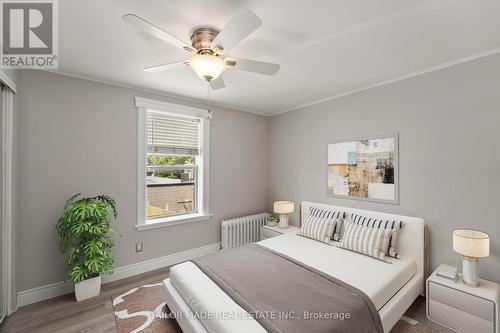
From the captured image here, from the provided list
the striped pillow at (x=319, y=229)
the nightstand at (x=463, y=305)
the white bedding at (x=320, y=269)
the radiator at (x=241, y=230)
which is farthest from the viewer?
the radiator at (x=241, y=230)

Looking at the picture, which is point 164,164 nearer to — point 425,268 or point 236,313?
point 236,313

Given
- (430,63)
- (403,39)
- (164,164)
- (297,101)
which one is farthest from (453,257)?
(164,164)

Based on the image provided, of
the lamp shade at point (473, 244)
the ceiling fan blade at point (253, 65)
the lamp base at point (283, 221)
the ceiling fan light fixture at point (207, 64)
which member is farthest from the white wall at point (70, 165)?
the lamp shade at point (473, 244)

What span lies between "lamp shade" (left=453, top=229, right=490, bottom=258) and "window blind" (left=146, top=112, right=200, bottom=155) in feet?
11.1

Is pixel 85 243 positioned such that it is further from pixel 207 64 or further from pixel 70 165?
pixel 207 64

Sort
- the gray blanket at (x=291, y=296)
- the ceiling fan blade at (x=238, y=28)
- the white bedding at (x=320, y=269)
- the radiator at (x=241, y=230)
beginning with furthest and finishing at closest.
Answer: the radiator at (x=241, y=230) → the white bedding at (x=320, y=269) → the gray blanket at (x=291, y=296) → the ceiling fan blade at (x=238, y=28)

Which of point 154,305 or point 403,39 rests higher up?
point 403,39

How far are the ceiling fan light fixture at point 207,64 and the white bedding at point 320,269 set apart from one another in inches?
68.7

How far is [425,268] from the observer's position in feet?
8.05

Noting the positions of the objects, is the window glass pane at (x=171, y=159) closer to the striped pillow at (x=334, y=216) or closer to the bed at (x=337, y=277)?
the bed at (x=337, y=277)

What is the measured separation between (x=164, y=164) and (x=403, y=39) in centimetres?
324

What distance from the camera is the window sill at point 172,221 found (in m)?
3.13

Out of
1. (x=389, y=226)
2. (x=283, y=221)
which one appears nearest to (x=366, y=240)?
(x=389, y=226)

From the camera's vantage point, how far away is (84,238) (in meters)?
2.47
